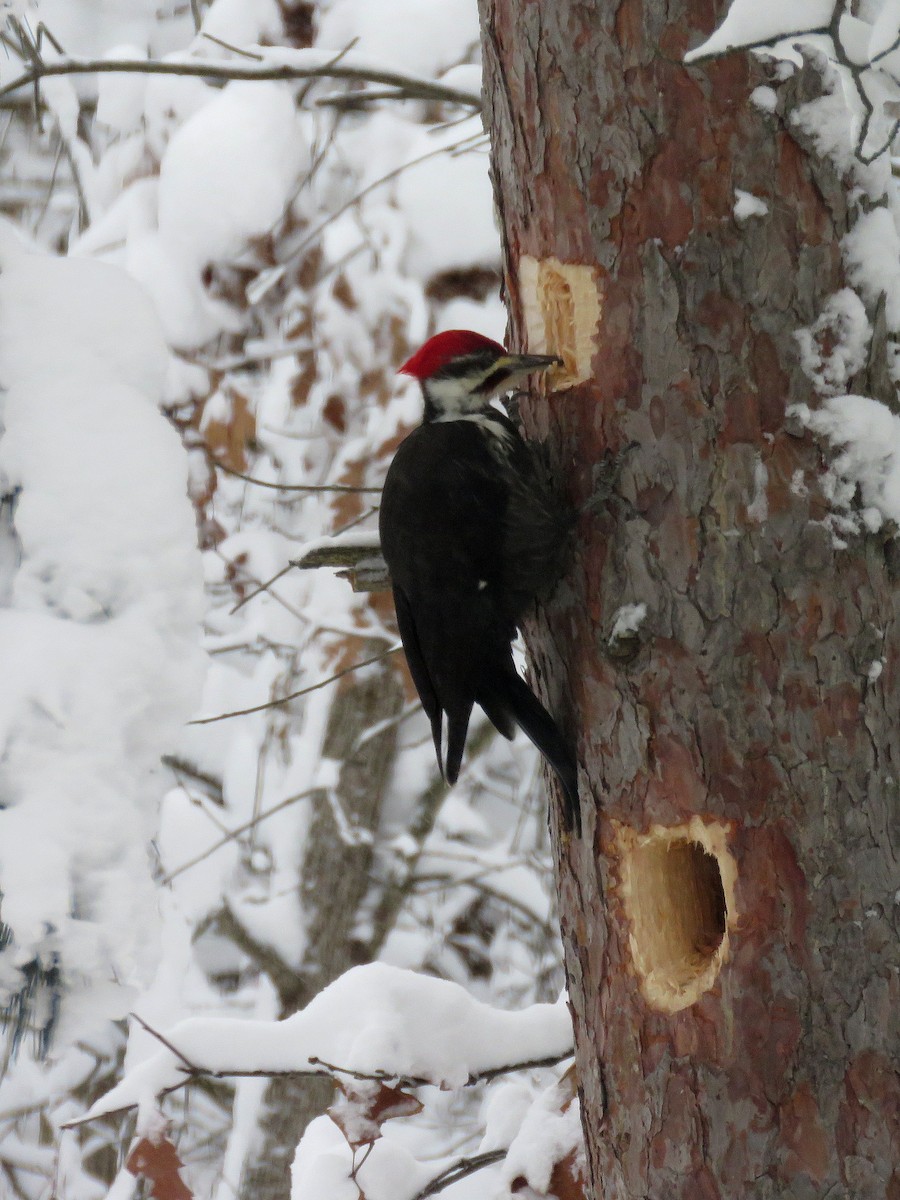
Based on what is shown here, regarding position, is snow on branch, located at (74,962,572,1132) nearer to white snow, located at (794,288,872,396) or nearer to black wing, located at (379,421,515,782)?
black wing, located at (379,421,515,782)

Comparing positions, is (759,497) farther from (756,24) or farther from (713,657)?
(756,24)

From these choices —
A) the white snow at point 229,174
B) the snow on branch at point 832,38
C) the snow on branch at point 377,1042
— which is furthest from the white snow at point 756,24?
the white snow at point 229,174

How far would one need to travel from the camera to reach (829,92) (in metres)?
1.74

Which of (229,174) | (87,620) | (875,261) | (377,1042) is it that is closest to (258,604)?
(229,174)

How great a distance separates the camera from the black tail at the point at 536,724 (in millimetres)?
1987

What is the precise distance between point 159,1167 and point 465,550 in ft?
4.45

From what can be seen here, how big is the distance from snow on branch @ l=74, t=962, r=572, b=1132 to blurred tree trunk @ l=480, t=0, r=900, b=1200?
0.49 metres

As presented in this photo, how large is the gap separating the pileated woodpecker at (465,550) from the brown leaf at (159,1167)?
3.13 feet

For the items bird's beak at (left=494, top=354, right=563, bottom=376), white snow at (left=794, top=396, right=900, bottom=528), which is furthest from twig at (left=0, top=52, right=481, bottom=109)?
white snow at (left=794, top=396, right=900, bottom=528)

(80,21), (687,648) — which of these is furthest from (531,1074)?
(80,21)

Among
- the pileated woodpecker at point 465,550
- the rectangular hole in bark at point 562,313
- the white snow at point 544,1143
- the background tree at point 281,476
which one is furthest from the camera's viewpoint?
the background tree at point 281,476

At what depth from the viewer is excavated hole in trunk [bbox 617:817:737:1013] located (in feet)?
5.96

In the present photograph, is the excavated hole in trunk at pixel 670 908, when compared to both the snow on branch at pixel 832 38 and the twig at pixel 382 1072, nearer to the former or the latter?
the twig at pixel 382 1072

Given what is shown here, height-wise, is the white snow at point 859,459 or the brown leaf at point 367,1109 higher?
the white snow at point 859,459
